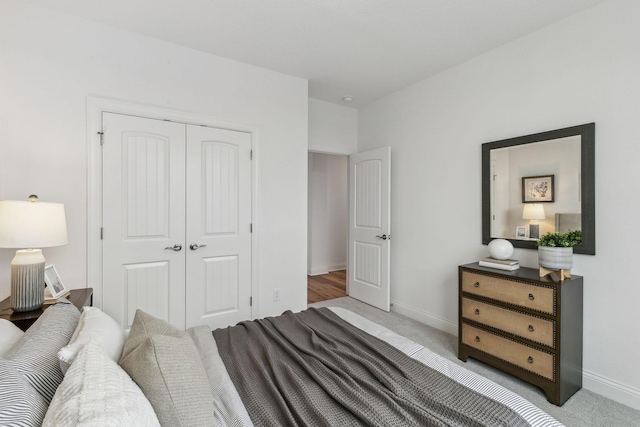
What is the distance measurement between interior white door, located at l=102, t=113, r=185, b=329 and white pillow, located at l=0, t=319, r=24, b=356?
1306 millimetres

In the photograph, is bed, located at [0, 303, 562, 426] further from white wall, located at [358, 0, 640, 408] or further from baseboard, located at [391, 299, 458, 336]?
baseboard, located at [391, 299, 458, 336]

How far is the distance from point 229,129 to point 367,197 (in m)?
2.02

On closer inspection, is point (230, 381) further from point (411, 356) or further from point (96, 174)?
point (96, 174)

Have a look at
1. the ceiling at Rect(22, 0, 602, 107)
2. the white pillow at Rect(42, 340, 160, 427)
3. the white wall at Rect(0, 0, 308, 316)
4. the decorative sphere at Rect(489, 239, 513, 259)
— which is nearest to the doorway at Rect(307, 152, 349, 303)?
the white wall at Rect(0, 0, 308, 316)

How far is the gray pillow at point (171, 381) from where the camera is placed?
0.84 metres

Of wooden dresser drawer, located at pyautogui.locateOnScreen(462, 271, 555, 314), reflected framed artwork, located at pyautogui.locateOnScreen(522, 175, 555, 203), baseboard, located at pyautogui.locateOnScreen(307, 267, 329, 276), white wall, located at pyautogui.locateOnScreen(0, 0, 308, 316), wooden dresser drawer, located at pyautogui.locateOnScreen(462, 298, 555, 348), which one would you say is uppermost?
white wall, located at pyautogui.locateOnScreen(0, 0, 308, 316)

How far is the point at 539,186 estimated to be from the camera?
2.48 metres

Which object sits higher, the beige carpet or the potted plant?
the potted plant

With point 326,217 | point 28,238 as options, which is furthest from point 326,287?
point 28,238

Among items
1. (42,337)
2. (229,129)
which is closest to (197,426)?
(42,337)

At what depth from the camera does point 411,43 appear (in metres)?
2.68

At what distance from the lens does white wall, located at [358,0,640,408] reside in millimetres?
2072

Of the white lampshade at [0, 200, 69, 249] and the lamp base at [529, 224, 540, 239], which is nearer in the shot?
the white lampshade at [0, 200, 69, 249]

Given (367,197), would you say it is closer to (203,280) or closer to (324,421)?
(203,280)
